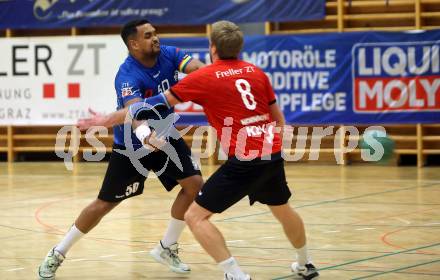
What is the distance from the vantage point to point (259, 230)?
9148 mm

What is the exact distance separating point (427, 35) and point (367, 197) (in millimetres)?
4775

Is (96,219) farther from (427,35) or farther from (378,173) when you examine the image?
(427,35)

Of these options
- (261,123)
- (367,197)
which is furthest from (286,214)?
(367,197)

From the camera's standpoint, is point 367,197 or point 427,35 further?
point 427,35

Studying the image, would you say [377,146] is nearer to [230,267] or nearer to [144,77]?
[144,77]

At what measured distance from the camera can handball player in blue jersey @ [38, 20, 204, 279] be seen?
22.9 ft

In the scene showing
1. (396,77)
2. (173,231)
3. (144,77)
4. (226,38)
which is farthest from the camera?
(396,77)

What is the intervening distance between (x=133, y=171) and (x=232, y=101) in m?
1.32

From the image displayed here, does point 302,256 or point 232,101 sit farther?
point 302,256

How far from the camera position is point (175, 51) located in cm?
726

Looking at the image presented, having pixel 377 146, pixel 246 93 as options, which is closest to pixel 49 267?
pixel 246 93

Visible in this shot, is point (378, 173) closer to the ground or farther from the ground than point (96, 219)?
closer to the ground

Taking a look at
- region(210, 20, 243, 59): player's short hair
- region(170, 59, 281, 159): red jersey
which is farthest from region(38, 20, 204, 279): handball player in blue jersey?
region(210, 20, 243, 59): player's short hair

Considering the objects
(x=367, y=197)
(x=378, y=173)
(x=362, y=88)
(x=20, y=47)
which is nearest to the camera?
(x=367, y=197)
